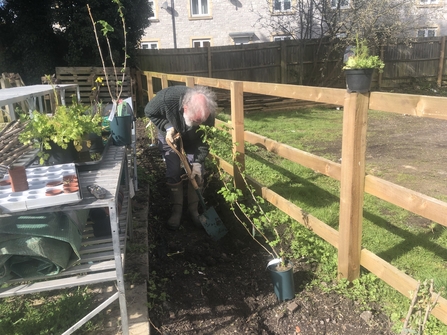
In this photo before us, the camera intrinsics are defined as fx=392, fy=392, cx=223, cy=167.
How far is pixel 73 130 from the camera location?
2604 mm

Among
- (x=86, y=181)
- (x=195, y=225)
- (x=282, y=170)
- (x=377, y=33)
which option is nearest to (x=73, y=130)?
(x=86, y=181)

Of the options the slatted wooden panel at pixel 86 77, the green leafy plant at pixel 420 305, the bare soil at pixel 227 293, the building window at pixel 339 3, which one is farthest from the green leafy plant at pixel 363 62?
the building window at pixel 339 3

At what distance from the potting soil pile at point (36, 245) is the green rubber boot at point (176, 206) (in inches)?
77.7

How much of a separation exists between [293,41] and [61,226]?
12.9 m

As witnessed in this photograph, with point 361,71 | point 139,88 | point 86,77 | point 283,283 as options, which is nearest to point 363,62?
point 361,71

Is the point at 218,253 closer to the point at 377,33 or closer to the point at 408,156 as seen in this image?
the point at 408,156

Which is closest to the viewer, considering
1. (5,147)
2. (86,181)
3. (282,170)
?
(86,181)

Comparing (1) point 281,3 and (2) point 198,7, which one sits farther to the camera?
(2) point 198,7

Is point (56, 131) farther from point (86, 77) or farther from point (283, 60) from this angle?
point (283, 60)

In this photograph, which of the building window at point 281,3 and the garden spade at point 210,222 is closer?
the garden spade at point 210,222

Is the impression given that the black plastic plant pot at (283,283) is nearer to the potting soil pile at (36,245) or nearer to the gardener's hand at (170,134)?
the potting soil pile at (36,245)

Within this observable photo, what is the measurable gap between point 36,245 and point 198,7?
2265 cm

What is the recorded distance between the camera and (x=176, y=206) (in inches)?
169

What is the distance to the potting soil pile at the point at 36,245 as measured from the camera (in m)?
2.09
